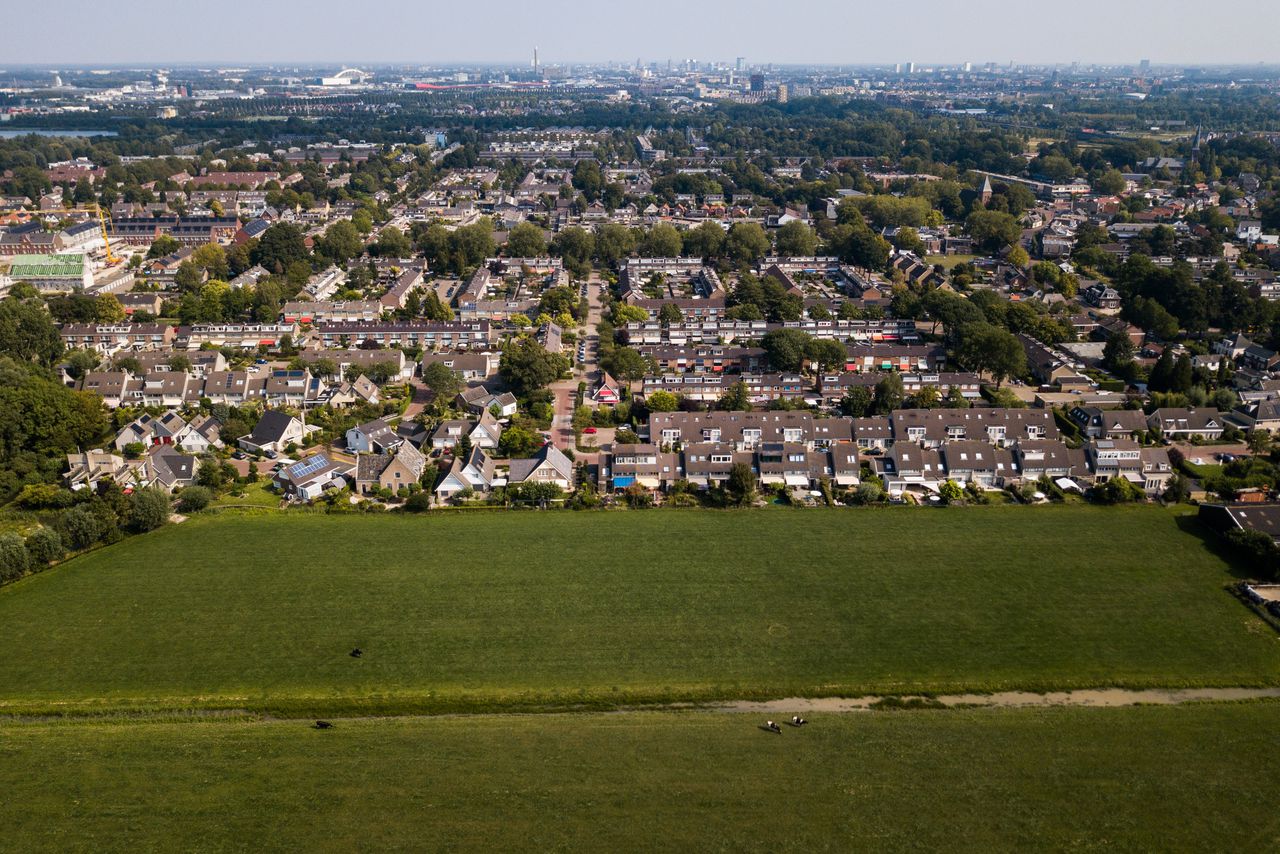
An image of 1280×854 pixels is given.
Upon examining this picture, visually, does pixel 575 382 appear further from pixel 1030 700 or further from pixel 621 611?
pixel 1030 700

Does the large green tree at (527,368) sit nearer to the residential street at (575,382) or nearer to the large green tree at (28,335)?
the residential street at (575,382)

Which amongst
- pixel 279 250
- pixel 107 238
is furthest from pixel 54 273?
pixel 279 250

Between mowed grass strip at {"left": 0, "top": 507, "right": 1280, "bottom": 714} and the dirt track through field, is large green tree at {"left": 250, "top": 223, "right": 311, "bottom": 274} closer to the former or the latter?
mowed grass strip at {"left": 0, "top": 507, "right": 1280, "bottom": 714}

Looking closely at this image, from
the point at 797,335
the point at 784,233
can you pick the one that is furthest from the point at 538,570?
the point at 784,233

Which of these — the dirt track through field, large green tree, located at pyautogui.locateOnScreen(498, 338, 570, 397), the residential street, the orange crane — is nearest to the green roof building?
the orange crane

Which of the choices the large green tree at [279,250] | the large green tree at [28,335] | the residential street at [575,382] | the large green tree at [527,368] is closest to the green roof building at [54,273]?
the large green tree at [279,250]

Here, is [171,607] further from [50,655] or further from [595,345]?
[595,345]
